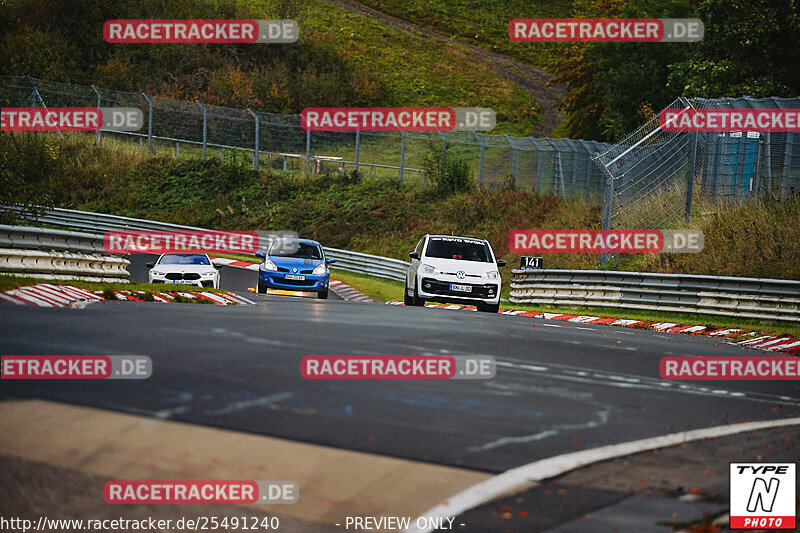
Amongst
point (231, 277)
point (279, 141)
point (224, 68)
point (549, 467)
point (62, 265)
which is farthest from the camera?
point (224, 68)

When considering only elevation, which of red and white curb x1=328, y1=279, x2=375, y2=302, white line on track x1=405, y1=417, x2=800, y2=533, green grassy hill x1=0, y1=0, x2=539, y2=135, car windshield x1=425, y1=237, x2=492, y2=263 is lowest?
red and white curb x1=328, y1=279, x2=375, y2=302

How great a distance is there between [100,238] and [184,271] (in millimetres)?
5043

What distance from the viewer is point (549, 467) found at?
660cm

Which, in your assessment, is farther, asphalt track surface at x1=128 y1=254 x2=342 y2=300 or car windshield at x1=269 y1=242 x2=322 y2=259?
asphalt track surface at x1=128 y1=254 x2=342 y2=300

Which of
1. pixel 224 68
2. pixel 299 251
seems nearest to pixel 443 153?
pixel 299 251

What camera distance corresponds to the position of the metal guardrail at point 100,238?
56.9 feet

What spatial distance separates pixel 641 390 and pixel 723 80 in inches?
1077

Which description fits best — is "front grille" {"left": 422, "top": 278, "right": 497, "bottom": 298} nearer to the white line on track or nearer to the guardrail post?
the white line on track

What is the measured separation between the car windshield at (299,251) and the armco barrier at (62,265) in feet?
14.4

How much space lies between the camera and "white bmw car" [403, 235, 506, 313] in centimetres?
2064

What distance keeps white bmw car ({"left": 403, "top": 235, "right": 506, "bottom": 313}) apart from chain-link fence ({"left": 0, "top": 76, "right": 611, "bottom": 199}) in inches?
727

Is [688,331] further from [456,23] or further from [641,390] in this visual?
[456,23]

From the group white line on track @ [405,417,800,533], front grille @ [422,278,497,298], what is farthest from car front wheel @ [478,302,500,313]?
white line on track @ [405,417,800,533]

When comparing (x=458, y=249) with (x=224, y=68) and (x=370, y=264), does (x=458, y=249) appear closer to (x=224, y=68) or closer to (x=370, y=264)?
(x=370, y=264)
